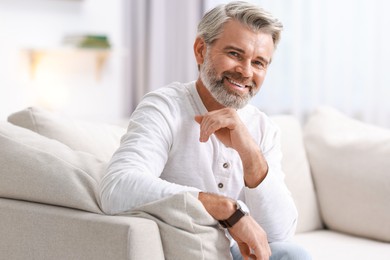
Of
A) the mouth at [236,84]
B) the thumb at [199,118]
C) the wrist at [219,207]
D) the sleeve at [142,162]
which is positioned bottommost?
the wrist at [219,207]

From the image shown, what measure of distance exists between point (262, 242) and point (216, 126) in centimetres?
32

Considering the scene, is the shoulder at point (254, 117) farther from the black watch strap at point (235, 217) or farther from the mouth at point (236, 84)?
the black watch strap at point (235, 217)

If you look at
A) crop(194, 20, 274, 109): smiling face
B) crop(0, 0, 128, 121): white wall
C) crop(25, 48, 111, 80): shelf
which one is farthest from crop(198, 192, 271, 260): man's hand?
crop(25, 48, 111, 80): shelf

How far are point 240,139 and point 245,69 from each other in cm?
23

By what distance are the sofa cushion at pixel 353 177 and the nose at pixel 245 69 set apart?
917 millimetres

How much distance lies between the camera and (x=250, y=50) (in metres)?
2.01

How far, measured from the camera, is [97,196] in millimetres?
1822

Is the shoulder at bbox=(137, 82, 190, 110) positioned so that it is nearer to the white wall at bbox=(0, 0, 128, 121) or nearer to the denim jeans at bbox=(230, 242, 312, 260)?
the denim jeans at bbox=(230, 242, 312, 260)

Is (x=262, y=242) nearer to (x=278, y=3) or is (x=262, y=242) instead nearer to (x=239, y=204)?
(x=239, y=204)

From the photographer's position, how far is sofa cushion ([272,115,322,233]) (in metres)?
2.78

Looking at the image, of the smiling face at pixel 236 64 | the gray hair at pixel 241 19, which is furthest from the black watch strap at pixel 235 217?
the gray hair at pixel 241 19

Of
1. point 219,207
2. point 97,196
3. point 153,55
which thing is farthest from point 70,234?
point 153,55

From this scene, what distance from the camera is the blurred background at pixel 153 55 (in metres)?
4.25

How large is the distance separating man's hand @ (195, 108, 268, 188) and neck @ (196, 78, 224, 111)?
160 millimetres
